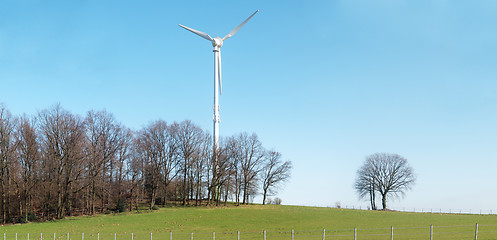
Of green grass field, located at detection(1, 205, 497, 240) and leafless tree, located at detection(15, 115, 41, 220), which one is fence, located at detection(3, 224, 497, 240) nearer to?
green grass field, located at detection(1, 205, 497, 240)

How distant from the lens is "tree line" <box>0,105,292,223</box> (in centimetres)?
6731

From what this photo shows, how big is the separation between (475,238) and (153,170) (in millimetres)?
52884

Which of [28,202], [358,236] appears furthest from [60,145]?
[358,236]

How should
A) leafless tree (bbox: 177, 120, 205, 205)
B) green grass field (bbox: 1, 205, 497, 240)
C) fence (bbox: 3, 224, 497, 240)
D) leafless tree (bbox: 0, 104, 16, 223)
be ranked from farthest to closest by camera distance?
leafless tree (bbox: 177, 120, 205, 205) → leafless tree (bbox: 0, 104, 16, 223) → green grass field (bbox: 1, 205, 497, 240) → fence (bbox: 3, 224, 497, 240)

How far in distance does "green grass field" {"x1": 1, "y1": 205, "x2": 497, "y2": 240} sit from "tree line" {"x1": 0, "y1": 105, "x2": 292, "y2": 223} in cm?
556

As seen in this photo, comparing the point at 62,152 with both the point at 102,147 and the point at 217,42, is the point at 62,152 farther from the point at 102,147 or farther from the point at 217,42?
the point at 217,42

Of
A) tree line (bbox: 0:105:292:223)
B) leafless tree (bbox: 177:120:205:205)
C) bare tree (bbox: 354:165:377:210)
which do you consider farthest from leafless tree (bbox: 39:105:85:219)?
bare tree (bbox: 354:165:377:210)

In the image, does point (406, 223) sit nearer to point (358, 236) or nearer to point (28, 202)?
point (358, 236)

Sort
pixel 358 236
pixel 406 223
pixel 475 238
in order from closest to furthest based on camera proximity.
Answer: pixel 475 238
pixel 358 236
pixel 406 223

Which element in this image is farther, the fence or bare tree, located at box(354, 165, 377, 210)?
bare tree, located at box(354, 165, 377, 210)

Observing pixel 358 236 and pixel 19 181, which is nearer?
pixel 358 236

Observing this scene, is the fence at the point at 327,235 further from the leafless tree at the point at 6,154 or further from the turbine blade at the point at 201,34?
the turbine blade at the point at 201,34

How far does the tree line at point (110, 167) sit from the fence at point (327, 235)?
1535 centimetres

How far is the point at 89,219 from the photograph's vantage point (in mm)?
65938
